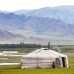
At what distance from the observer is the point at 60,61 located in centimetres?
3925

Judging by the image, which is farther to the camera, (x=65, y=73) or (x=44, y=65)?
(x=44, y=65)

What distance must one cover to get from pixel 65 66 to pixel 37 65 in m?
2.79

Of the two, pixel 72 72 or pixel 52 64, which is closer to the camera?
pixel 72 72

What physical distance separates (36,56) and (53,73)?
28.7 feet

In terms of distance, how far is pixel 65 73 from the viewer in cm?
3050

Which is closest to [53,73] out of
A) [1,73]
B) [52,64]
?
[1,73]

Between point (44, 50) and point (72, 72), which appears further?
point (44, 50)

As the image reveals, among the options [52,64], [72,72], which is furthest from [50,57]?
[72,72]

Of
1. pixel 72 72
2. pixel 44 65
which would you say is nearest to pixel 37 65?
pixel 44 65

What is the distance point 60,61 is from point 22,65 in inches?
148

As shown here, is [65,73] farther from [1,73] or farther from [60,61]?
[60,61]

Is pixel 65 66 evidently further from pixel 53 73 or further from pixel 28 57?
pixel 53 73

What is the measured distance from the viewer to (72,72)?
31578mm

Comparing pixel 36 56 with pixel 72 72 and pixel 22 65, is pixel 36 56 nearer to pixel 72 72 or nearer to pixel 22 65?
pixel 22 65
